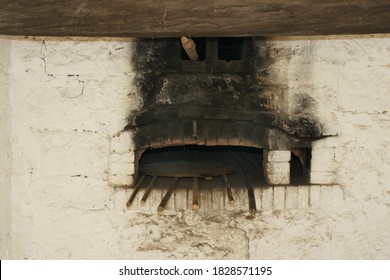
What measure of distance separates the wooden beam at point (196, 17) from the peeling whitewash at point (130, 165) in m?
0.78

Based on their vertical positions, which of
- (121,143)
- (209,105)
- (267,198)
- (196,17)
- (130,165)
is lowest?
(267,198)

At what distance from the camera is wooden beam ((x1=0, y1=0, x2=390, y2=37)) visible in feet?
6.13

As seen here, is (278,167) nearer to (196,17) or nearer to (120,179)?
(120,179)

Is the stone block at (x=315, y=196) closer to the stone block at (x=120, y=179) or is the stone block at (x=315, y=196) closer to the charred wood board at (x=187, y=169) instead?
the charred wood board at (x=187, y=169)

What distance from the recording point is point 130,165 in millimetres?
2855

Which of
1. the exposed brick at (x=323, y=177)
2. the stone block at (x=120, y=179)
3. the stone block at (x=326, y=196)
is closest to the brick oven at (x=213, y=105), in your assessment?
the stone block at (x=120, y=179)

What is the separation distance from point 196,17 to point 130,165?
134cm

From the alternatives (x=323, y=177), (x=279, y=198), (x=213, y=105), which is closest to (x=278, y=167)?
(x=279, y=198)

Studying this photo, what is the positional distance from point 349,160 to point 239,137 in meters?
0.85

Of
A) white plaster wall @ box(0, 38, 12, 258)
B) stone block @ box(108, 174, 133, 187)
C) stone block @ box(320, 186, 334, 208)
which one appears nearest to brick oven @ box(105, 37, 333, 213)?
stone block @ box(108, 174, 133, 187)

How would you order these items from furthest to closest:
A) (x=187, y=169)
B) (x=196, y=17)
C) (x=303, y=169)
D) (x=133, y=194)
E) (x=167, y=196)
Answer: (x=187, y=169)
(x=303, y=169)
(x=133, y=194)
(x=167, y=196)
(x=196, y=17)

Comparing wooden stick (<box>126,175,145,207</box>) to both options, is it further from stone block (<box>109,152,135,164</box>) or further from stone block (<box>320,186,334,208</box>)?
stone block (<box>320,186,334,208</box>)

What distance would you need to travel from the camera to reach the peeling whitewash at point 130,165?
2762 millimetres
